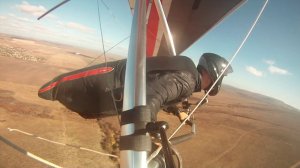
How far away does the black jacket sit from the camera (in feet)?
6.63

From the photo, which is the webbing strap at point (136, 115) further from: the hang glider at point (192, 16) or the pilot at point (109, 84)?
the hang glider at point (192, 16)

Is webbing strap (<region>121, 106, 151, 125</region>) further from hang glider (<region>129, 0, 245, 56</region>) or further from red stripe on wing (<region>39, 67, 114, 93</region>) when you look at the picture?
hang glider (<region>129, 0, 245, 56</region>)

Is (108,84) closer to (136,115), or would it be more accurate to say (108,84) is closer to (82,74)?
Result: (82,74)

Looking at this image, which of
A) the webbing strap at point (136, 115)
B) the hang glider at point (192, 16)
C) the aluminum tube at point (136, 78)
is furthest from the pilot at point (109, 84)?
the hang glider at point (192, 16)

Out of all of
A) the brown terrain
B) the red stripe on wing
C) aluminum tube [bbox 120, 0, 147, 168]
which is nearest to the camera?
aluminum tube [bbox 120, 0, 147, 168]

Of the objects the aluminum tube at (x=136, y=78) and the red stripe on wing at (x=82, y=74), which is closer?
the aluminum tube at (x=136, y=78)

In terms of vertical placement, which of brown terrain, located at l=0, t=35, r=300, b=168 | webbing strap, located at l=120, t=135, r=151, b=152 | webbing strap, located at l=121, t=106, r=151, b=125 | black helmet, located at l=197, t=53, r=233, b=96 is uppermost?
webbing strap, located at l=121, t=106, r=151, b=125

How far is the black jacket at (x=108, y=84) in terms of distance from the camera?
6.63ft

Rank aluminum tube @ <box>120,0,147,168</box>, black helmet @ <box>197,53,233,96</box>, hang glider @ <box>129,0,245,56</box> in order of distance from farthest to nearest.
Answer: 1. hang glider @ <box>129,0,245,56</box>
2. black helmet @ <box>197,53,233,96</box>
3. aluminum tube @ <box>120,0,147,168</box>

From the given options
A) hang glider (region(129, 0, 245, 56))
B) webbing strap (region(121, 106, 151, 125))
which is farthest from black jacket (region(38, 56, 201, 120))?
hang glider (region(129, 0, 245, 56))

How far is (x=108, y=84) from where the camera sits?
2135 millimetres

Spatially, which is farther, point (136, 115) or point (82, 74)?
point (82, 74)

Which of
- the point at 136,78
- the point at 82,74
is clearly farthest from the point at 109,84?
the point at 136,78

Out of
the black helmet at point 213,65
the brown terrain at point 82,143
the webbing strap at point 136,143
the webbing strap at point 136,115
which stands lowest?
the brown terrain at point 82,143
